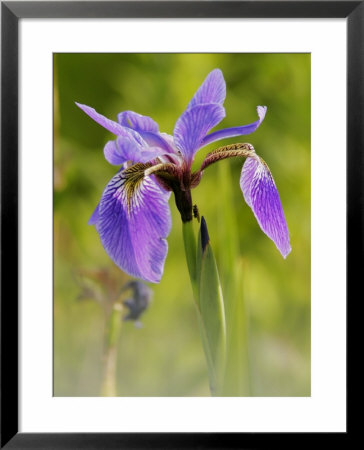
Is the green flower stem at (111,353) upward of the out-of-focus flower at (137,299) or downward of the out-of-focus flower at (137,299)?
downward

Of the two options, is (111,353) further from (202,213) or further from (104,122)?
(104,122)

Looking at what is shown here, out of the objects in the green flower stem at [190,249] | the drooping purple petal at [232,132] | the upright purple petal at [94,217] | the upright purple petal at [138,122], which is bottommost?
the green flower stem at [190,249]

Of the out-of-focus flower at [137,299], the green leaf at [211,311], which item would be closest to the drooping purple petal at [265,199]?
the green leaf at [211,311]

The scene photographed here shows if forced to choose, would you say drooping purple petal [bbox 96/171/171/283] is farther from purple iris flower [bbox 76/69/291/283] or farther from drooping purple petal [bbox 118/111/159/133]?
drooping purple petal [bbox 118/111/159/133]

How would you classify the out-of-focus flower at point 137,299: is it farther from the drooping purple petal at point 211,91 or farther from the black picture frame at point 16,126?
the drooping purple petal at point 211,91

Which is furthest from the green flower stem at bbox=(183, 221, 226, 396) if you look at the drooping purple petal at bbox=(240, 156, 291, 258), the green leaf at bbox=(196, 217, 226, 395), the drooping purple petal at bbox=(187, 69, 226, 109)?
the drooping purple petal at bbox=(187, 69, 226, 109)

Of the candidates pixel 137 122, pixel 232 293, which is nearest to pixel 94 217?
pixel 137 122
